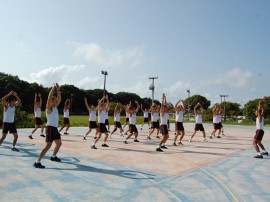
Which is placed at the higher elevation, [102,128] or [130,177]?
[102,128]

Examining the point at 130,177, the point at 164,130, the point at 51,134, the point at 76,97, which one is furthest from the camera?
the point at 76,97

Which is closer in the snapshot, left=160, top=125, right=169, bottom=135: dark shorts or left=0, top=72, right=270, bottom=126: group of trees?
left=160, top=125, right=169, bottom=135: dark shorts

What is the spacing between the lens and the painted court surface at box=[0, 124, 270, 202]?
5863mm

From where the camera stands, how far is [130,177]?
7.34 m

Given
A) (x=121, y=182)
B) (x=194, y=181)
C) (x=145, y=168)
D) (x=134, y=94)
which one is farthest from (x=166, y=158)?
(x=134, y=94)

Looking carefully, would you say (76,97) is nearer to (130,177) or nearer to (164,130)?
(164,130)

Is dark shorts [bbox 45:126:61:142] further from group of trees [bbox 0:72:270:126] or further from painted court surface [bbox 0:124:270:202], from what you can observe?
group of trees [bbox 0:72:270:126]

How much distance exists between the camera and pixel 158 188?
646cm

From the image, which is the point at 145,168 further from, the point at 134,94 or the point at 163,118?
the point at 134,94

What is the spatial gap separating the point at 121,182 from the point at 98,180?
0.55 m

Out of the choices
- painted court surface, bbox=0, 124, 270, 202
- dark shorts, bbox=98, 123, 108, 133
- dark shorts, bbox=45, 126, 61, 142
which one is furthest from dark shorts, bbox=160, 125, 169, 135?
dark shorts, bbox=45, 126, 61, 142

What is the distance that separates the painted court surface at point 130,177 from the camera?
19.2 feet

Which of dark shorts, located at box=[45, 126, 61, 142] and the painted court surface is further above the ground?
dark shorts, located at box=[45, 126, 61, 142]

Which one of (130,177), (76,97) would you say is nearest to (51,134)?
(130,177)
